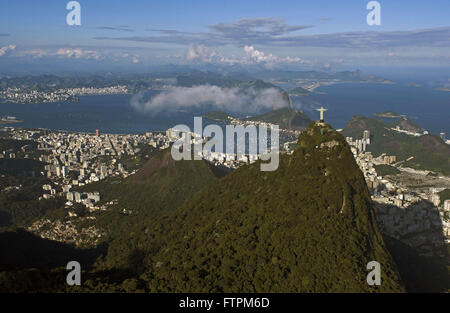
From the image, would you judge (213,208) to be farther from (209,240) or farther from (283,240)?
(283,240)

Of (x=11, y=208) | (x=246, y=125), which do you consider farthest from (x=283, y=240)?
(x=246, y=125)

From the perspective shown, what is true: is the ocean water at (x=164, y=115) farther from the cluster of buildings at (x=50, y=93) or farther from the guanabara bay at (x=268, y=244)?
the guanabara bay at (x=268, y=244)

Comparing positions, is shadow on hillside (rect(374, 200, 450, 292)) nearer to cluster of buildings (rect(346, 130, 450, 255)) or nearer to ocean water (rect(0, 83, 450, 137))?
cluster of buildings (rect(346, 130, 450, 255))
